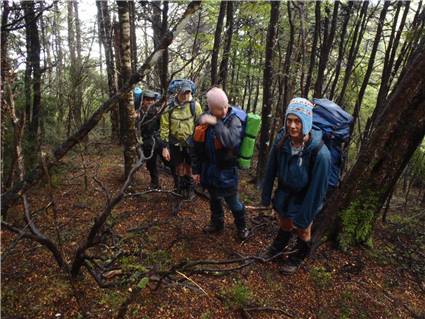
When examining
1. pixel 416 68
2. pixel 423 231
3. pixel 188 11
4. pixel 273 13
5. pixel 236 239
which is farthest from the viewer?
pixel 273 13

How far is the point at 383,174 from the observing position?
4.44 meters

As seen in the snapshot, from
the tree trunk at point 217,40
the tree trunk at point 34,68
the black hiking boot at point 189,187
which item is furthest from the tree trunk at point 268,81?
the tree trunk at point 34,68

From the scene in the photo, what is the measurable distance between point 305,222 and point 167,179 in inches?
191

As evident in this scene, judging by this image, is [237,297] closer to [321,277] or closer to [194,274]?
[194,274]

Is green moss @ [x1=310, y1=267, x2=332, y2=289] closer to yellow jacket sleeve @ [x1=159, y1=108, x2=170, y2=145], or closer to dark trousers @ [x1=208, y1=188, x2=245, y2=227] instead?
dark trousers @ [x1=208, y1=188, x2=245, y2=227]

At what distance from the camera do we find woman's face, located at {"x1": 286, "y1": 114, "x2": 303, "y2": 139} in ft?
12.0

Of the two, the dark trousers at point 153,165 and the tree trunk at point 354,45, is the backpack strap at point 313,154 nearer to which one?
the dark trousers at point 153,165

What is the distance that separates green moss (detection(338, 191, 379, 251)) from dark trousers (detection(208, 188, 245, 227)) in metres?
1.48

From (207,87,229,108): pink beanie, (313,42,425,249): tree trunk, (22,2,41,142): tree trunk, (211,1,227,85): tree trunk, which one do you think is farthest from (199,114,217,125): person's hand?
(211,1,227,85): tree trunk

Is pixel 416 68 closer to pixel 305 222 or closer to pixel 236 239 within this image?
pixel 305 222

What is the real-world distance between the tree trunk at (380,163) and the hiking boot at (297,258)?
524 mm

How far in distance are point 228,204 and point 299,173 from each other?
1.43 m

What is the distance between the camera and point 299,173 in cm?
380

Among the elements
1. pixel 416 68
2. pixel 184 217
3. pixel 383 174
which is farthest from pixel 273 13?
pixel 184 217
